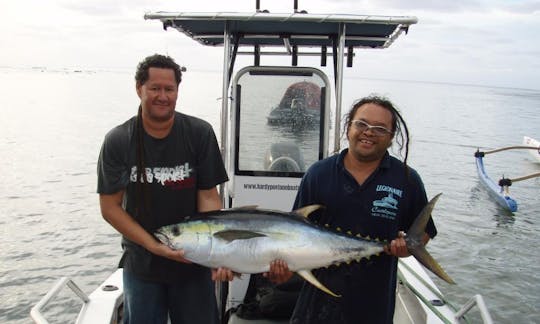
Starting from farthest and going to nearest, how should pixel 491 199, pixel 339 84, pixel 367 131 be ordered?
pixel 491 199
pixel 339 84
pixel 367 131

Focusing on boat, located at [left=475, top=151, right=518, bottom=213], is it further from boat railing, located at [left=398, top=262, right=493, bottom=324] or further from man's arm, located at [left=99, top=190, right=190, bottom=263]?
man's arm, located at [left=99, top=190, right=190, bottom=263]

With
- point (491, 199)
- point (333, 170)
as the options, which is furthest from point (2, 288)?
point (491, 199)

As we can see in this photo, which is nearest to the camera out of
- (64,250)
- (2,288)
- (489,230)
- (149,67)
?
(149,67)

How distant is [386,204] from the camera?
Result: 8.20 ft

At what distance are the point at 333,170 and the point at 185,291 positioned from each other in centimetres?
122

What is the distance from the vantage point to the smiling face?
2.47 meters

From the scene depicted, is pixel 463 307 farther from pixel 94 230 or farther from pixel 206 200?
pixel 94 230

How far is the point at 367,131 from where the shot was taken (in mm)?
2469

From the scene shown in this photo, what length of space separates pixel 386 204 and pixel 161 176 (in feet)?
4.26

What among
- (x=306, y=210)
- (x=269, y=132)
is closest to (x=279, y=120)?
(x=269, y=132)

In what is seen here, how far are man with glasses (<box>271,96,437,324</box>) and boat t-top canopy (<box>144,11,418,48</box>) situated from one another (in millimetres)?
1560

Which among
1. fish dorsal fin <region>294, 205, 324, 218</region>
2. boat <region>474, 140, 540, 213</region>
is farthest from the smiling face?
boat <region>474, 140, 540, 213</region>

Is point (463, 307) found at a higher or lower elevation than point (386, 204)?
lower

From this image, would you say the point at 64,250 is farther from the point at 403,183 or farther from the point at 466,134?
the point at 466,134
